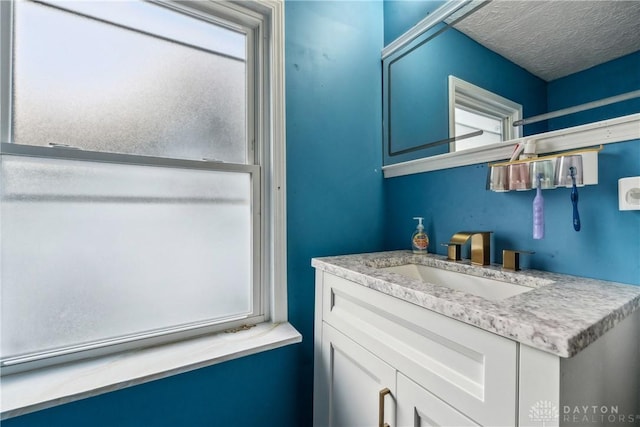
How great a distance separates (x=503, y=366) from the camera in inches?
18.9

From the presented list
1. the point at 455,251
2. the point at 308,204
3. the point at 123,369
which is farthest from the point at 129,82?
the point at 455,251

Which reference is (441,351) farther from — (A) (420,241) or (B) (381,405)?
(A) (420,241)

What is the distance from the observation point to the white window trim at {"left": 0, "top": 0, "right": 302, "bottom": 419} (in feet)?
2.40

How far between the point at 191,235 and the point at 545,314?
40.9 inches

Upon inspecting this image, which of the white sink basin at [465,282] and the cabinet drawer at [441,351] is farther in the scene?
the white sink basin at [465,282]

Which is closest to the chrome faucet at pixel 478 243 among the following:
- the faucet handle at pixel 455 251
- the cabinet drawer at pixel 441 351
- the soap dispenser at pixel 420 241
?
the faucet handle at pixel 455 251

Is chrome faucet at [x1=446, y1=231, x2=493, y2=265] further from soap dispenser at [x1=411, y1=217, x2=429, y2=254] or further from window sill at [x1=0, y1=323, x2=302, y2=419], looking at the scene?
window sill at [x1=0, y1=323, x2=302, y2=419]

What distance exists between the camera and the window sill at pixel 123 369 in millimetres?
705

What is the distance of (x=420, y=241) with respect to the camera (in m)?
1.15

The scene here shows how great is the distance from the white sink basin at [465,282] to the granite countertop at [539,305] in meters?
0.02

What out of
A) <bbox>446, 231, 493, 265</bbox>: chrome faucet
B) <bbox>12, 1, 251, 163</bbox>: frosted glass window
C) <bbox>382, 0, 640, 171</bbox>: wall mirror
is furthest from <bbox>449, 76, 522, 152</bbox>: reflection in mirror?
<bbox>12, 1, 251, 163</bbox>: frosted glass window

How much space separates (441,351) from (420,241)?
607mm

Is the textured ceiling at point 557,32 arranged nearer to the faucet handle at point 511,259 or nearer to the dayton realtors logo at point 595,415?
the faucet handle at point 511,259

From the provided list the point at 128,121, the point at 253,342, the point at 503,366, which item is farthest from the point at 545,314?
the point at 128,121
